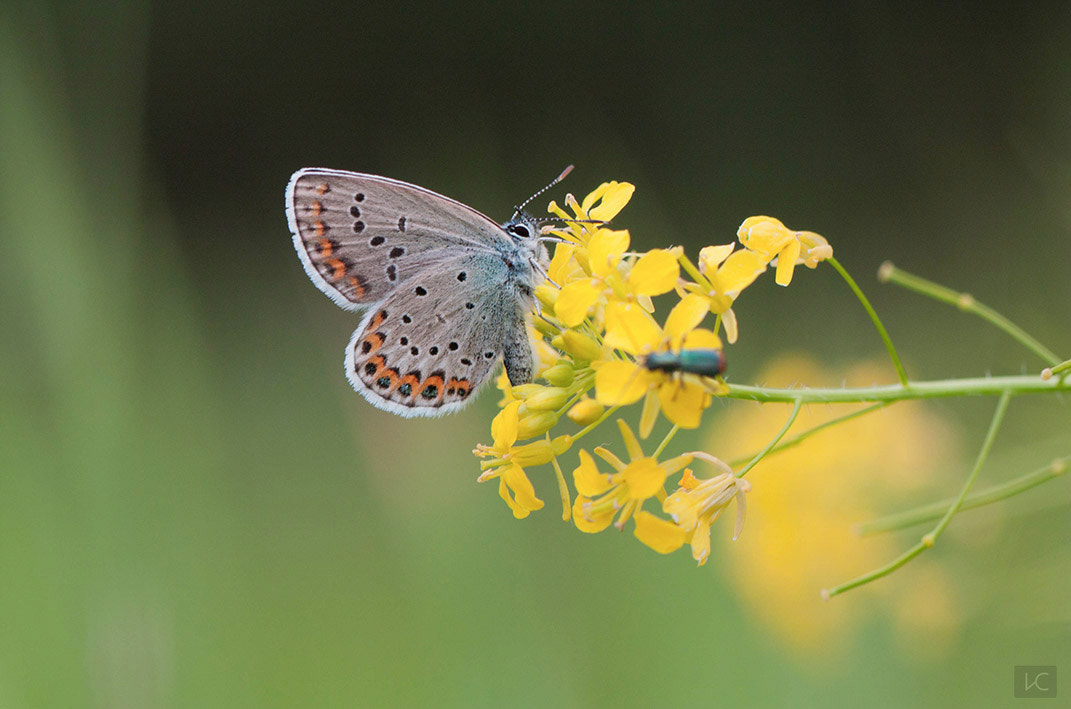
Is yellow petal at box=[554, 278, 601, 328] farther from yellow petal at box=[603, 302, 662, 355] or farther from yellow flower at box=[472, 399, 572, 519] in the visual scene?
yellow flower at box=[472, 399, 572, 519]

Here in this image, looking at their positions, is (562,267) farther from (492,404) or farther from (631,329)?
(492,404)

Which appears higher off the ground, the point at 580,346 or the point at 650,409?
the point at 580,346

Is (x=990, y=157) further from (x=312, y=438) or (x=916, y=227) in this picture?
(x=312, y=438)

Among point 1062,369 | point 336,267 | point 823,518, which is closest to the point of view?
point 1062,369

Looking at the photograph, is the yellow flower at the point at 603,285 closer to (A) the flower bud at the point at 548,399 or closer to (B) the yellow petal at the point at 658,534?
(A) the flower bud at the point at 548,399

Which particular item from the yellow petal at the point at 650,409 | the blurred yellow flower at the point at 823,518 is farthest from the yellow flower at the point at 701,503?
the blurred yellow flower at the point at 823,518

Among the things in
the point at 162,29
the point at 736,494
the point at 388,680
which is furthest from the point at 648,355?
the point at 162,29

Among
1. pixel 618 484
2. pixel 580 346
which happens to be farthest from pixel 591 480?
pixel 580 346

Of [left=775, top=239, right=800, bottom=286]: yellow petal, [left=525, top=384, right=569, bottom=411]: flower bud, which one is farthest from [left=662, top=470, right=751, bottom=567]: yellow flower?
[left=775, top=239, right=800, bottom=286]: yellow petal
